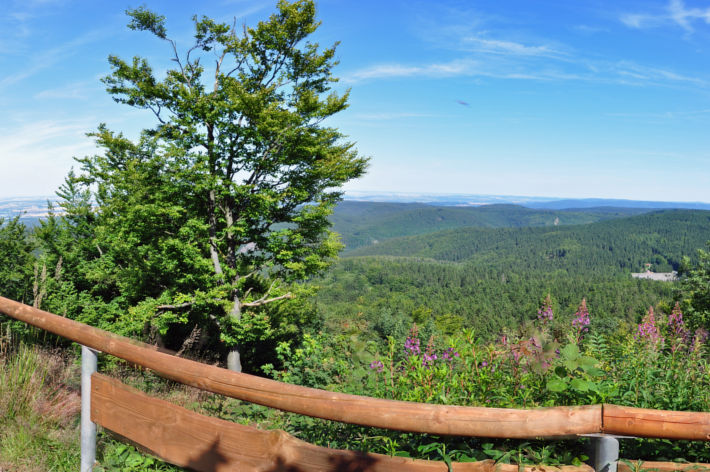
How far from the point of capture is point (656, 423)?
1.32 m

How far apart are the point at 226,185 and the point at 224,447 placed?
1444cm

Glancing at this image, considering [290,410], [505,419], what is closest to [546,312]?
[505,419]

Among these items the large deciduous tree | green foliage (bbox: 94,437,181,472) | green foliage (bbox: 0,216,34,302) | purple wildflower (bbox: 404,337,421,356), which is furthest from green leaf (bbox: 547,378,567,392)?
green foliage (bbox: 0,216,34,302)

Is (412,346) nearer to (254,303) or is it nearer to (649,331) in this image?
(649,331)

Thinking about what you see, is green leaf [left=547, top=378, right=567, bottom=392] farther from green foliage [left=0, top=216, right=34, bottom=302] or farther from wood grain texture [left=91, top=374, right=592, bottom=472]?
green foliage [left=0, top=216, right=34, bottom=302]

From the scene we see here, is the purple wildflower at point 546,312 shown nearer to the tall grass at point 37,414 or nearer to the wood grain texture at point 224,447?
the wood grain texture at point 224,447

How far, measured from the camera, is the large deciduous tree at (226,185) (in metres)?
13.5

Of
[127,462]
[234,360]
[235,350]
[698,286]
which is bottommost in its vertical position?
[234,360]

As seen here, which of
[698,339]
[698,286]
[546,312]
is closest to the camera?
[698,339]

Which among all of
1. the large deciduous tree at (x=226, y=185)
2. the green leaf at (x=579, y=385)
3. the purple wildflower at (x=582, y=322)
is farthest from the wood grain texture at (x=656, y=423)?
the large deciduous tree at (x=226, y=185)

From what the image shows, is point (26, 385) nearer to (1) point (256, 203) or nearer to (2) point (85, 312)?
(1) point (256, 203)

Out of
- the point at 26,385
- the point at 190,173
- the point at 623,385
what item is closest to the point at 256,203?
the point at 190,173

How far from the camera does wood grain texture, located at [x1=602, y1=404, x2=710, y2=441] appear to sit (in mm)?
1319

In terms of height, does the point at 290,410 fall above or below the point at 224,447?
above
